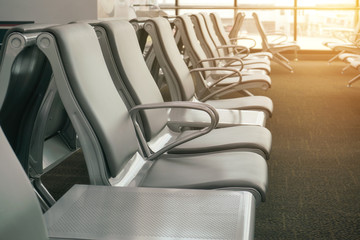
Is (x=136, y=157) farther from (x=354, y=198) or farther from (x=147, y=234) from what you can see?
(x=354, y=198)

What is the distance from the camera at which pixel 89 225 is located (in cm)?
136

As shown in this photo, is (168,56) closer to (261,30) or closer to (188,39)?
(188,39)

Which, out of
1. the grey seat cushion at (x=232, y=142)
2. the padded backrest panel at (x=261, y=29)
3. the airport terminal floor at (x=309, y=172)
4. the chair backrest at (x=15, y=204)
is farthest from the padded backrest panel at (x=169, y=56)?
the padded backrest panel at (x=261, y=29)

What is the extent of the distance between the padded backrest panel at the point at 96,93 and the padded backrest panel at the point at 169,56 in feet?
3.23

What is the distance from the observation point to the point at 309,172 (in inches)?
138

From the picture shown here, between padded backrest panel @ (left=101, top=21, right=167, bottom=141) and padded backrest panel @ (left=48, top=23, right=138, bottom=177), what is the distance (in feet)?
0.78

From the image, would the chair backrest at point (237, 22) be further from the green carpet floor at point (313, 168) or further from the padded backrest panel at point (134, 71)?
the padded backrest panel at point (134, 71)

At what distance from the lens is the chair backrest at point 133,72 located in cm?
225

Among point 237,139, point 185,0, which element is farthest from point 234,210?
point 185,0

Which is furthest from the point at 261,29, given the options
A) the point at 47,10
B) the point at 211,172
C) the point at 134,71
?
the point at 211,172

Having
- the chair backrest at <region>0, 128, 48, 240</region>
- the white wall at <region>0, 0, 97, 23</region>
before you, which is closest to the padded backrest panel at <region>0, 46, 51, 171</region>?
the chair backrest at <region>0, 128, 48, 240</region>

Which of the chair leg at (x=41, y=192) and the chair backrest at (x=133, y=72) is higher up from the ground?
the chair backrest at (x=133, y=72)

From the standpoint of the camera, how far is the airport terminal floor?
266cm

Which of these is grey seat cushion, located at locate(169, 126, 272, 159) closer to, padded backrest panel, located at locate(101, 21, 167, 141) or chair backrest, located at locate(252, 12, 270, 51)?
padded backrest panel, located at locate(101, 21, 167, 141)
